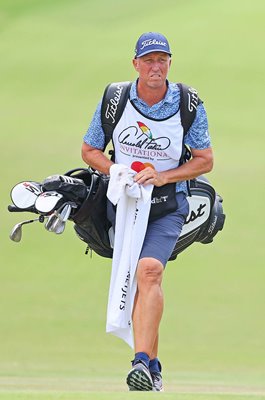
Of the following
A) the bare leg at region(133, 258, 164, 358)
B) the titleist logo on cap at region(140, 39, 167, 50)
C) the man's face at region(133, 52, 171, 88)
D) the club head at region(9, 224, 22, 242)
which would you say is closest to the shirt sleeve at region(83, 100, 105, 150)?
the man's face at region(133, 52, 171, 88)

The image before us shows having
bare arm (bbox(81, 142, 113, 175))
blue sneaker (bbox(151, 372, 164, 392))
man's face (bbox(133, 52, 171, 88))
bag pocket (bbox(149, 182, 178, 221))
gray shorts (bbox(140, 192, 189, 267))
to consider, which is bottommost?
blue sneaker (bbox(151, 372, 164, 392))

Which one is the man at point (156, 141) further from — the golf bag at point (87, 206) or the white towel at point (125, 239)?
the golf bag at point (87, 206)

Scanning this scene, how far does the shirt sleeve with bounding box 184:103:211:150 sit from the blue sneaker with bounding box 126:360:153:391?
1259mm

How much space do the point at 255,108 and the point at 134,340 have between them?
30.2 feet

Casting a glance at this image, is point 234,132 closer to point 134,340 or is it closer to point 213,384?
point 213,384

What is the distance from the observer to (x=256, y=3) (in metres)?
18.5

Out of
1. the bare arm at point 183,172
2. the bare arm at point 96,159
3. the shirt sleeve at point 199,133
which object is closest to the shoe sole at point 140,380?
the bare arm at point 183,172

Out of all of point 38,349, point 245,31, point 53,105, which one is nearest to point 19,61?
point 53,105

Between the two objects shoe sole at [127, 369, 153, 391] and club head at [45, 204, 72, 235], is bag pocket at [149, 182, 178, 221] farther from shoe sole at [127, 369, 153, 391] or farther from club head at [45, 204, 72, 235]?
shoe sole at [127, 369, 153, 391]

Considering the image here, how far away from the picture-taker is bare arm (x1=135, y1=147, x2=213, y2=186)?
728 centimetres

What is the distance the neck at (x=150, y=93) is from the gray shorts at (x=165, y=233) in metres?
0.52

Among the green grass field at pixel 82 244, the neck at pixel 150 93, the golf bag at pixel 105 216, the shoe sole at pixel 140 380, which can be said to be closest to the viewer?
the shoe sole at pixel 140 380

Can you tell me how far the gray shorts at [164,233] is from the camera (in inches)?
285

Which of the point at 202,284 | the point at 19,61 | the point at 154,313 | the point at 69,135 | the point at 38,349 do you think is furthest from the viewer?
the point at 19,61
